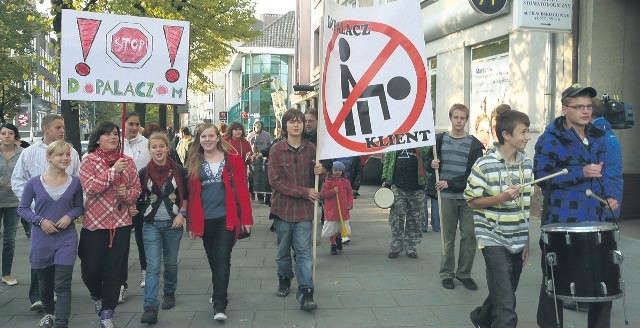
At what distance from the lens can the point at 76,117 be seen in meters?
13.7

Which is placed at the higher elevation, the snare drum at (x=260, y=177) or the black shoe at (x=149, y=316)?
the snare drum at (x=260, y=177)

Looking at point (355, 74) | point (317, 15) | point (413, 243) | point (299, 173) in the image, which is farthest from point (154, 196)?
point (317, 15)

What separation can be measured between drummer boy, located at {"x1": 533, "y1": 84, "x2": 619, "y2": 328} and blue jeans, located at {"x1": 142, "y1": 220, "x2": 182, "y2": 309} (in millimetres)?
3096

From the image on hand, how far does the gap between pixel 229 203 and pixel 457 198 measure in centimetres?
239

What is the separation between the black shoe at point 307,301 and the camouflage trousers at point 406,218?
2490 millimetres

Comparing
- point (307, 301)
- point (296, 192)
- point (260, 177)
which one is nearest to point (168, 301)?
point (307, 301)

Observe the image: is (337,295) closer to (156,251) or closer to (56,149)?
(156,251)

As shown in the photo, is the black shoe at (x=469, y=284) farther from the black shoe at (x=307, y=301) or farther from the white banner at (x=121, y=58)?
the white banner at (x=121, y=58)

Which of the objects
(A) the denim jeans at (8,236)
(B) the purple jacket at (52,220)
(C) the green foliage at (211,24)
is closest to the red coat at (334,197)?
(A) the denim jeans at (8,236)

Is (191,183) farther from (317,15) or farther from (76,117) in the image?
(317,15)

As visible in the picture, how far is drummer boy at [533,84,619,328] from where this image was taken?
462cm

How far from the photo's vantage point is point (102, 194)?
5.26 m

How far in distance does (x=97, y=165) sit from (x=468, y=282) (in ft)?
12.3

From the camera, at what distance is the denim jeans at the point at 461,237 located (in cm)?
652
